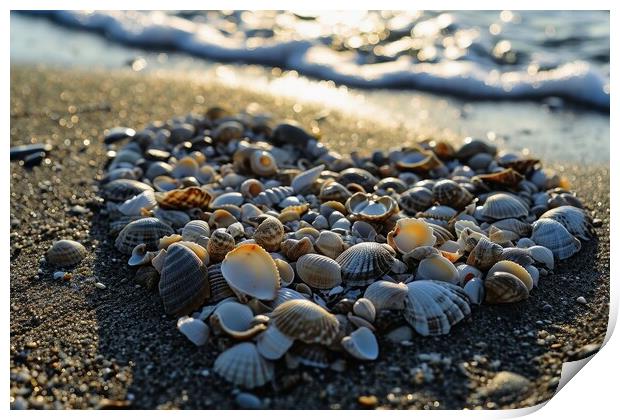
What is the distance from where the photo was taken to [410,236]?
297 cm

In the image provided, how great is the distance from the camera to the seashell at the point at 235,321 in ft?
7.78

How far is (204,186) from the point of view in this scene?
3.77 m

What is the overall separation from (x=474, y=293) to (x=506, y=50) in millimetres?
4536

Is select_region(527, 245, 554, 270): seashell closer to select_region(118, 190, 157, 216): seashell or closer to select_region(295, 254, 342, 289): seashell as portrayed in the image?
select_region(295, 254, 342, 289): seashell

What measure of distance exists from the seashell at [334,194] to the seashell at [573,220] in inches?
41.2

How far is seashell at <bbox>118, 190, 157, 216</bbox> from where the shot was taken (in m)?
3.47

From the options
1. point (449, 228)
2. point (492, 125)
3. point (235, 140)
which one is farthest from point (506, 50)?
point (449, 228)

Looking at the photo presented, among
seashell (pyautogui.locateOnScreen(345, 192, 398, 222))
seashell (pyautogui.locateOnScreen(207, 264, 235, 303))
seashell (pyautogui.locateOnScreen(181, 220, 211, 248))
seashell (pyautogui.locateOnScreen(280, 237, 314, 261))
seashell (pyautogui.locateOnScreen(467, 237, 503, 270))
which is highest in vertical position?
seashell (pyautogui.locateOnScreen(467, 237, 503, 270))

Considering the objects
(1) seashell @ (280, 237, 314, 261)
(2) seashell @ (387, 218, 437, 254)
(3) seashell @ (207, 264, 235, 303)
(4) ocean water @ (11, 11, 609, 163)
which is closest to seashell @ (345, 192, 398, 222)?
(2) seashell @ (387, 218, 437, 254)

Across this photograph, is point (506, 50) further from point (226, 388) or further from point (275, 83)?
point (226, 388)

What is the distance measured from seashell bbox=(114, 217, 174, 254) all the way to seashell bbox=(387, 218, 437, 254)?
1.12 metres

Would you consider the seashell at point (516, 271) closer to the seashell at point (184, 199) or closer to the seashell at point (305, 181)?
the seashell at point (305, 181)

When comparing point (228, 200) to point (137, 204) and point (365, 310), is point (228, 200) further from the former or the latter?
point (365, 310)

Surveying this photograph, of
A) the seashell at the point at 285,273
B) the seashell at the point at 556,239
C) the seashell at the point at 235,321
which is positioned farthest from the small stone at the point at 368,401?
the seashell at the point at 556,239
